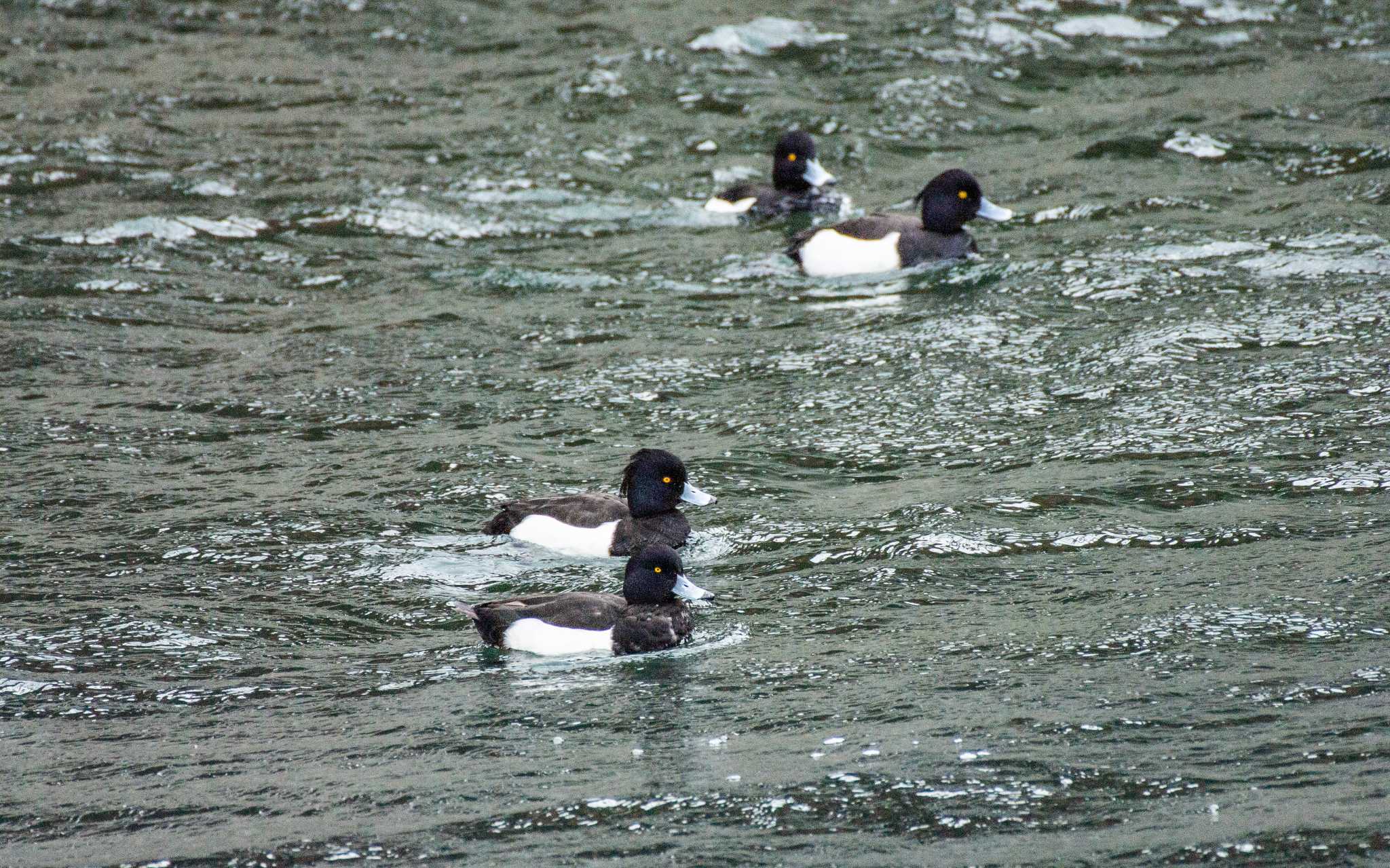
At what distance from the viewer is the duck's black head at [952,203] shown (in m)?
13.0

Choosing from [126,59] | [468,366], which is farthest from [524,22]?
[468,366]

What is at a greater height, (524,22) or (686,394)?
(524,22)

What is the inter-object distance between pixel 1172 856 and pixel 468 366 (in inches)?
272

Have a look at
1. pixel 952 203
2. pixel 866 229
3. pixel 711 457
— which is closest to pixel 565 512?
pixel 711 457

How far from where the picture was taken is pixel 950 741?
595 centimetres

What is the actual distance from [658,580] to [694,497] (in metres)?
1.20

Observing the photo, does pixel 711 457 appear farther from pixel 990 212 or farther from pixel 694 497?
pixel 990 212

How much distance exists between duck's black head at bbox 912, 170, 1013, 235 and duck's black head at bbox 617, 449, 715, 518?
5505 mm

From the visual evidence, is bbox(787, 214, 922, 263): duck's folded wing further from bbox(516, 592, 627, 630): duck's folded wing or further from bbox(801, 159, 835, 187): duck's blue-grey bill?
bbox(516, 592, 627, 630): duck's folded wing

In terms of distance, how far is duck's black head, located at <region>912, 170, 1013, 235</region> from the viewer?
12961 millimetres

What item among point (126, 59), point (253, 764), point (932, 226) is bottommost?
point (253, 764)

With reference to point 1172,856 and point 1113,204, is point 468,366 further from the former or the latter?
point 1172,856

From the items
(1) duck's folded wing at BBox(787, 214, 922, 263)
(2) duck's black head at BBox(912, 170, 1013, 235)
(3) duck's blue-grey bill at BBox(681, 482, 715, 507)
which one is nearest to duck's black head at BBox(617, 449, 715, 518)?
(3) duck's blue-grey bill at BBox(681, 482, 715, 507)

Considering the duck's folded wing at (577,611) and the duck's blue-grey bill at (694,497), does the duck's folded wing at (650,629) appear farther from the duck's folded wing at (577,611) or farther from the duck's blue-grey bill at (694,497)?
the duck's blue-grey bill at (694,497)
